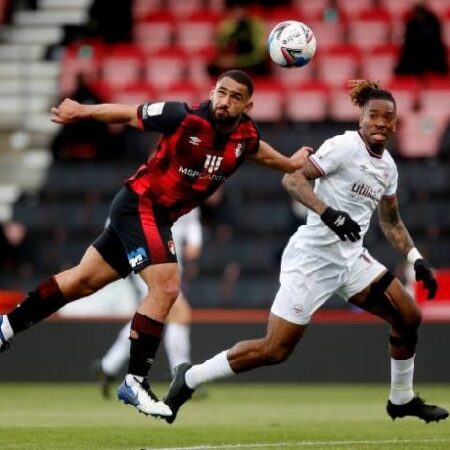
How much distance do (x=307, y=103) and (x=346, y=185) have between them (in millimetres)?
8826

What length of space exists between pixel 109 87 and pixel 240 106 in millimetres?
10039

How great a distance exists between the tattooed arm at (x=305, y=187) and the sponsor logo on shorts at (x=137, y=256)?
38.6 inches

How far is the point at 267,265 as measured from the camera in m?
16.7

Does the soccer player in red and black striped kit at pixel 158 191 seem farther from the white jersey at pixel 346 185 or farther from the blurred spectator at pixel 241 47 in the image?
the blurred spectator at pixel 241 47

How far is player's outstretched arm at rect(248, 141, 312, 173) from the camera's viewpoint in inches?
382

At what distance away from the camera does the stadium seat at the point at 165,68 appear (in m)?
19.5

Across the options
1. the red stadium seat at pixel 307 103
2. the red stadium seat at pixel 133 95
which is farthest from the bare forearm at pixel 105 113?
the red stadium seat at pixel 133 95

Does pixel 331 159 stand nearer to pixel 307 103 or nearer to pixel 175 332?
pixel 175 332

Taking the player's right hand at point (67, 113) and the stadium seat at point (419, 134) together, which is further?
the stadium seat at point (419, 134)

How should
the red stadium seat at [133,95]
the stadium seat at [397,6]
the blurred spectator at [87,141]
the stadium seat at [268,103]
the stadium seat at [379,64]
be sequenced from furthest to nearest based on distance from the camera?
1. the stadium seat at [397,6]
2. the red stadium seat at [133,95]
3. the stadium seat at [379,64]
4. the stadium seat at [268,103]
5. the blurred spectator at [87,141]

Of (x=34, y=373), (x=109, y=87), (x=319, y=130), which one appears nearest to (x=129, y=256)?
(x=34, y=373)

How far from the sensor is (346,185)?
9.76 metres

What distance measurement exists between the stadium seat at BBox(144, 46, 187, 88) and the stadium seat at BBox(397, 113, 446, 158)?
10.3 ft

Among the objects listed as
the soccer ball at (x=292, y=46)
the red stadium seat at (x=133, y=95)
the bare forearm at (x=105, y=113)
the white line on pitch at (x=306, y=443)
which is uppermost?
the soccer ball at (x=292, y=46)
